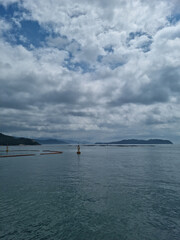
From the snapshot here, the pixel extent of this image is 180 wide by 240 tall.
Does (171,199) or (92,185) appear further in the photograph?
(92,185)

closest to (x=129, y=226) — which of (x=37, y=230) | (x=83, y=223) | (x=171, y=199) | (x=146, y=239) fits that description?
(x=146, y=239)

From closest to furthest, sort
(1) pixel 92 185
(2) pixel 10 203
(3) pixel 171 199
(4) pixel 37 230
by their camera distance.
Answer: (4) pixel 37 230 < (2) pixel 10 203 < (3) pixel 171 199 < (1) pixel 92 185

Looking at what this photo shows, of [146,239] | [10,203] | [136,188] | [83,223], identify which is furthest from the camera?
[136,188]

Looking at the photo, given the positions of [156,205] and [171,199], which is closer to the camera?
[156,205]

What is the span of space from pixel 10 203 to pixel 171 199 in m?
19.8

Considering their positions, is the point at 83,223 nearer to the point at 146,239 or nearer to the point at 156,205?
the point at 146,239

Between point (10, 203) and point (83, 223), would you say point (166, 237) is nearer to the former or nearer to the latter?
point (83, 223)

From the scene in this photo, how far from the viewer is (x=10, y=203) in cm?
1939

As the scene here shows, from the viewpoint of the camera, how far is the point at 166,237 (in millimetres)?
12664

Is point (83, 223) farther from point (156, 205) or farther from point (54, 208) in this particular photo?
point (156, 205)

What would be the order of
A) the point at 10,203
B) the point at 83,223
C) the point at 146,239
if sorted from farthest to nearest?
the point at 10,203 < the point at 83,223 < the point at 146,239

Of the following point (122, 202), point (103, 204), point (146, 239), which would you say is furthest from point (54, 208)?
point (146, 239)

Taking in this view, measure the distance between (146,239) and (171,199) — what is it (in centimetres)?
1074

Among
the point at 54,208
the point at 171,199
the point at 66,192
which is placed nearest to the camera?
the point at 54,208
